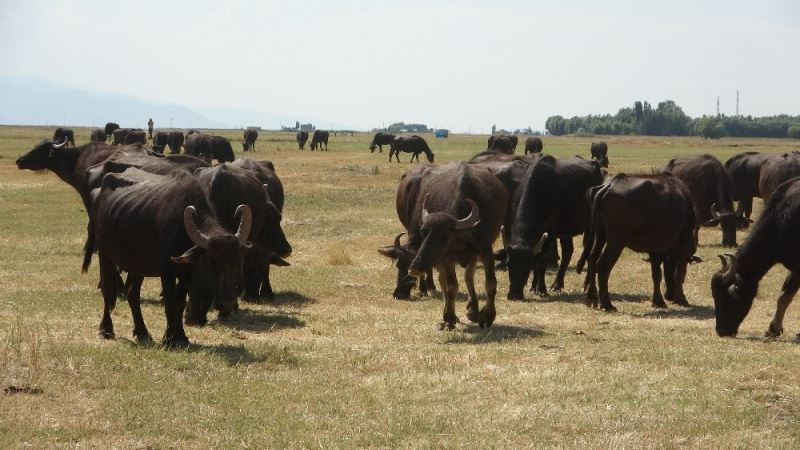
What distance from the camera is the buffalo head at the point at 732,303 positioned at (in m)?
13.3

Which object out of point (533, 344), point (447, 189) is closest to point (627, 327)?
point (533, 344)

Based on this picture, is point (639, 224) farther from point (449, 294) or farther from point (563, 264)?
point (449, 294)

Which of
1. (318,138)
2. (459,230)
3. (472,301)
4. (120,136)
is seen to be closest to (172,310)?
(459,230)

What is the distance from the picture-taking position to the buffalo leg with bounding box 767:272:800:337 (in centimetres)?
1333

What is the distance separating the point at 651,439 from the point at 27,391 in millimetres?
5417

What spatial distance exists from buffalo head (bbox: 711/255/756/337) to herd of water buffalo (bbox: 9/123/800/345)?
15 mm

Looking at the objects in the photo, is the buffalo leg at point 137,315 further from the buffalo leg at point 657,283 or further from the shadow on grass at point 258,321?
the buffalo leg at point 657,283

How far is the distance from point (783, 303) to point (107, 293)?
8.71m

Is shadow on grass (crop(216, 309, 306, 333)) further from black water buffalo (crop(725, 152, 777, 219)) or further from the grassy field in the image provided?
black water buffalo (crop(725, 152, 777, 219))

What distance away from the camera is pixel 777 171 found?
85.6 feet

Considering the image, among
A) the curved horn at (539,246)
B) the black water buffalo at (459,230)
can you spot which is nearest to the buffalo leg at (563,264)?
the curved horn at (539,246)

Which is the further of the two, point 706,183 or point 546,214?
point 706,183

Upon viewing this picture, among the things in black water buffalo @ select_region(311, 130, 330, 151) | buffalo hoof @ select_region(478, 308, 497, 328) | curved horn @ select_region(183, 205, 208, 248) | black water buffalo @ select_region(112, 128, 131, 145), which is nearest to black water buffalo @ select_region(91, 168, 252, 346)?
curved horn @ select_region(183, 205, 208, 248)

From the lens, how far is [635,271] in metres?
20.4
